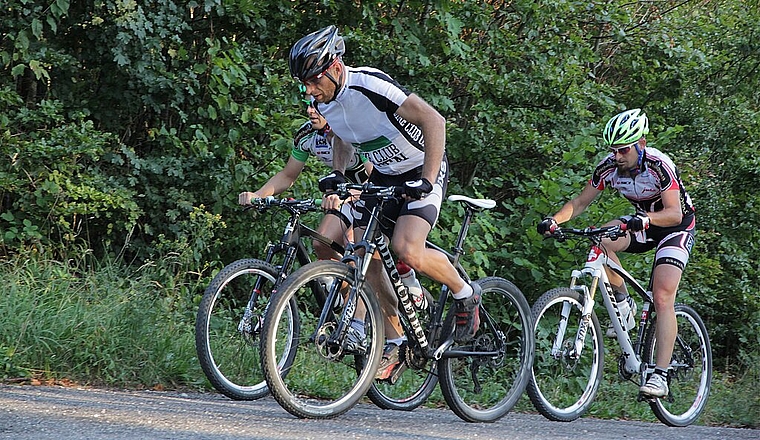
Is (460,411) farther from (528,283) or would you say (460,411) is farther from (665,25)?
(665,25)

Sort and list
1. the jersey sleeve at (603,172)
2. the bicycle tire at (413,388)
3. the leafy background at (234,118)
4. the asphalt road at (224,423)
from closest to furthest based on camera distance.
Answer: the asphalt road at (224,423)
the bicycle tire at (413,388)
the jersey sleeve at (603,172)
the leafy background at (234,118)

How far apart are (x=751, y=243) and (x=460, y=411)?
354 inches

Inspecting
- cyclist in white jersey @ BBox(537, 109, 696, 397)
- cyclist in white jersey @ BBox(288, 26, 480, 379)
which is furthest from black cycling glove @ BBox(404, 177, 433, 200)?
cyclist in white jersey @ BBox(537, 109, 696, 397)

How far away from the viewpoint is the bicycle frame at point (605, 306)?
668 cm

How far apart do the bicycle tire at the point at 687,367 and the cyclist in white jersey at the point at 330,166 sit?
7.82 feet

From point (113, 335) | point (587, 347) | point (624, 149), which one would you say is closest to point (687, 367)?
point (587, 347)

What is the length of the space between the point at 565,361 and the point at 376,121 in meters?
2.23

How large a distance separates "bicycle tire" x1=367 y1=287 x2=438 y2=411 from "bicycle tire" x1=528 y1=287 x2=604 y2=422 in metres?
0.71

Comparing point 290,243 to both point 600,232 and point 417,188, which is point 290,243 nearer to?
point 417,188

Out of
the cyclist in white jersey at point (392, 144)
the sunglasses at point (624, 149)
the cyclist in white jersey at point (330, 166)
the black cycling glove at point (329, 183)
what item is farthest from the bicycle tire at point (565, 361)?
the black cycling glove at point (329, 183)

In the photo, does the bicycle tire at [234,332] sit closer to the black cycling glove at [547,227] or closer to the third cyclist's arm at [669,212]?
the black cycling glove at [547,227]

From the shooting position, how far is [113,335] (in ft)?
22.4

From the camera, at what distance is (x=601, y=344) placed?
687 centimetres

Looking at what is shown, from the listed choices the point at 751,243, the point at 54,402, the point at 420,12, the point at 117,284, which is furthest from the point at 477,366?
the point at 751,243
